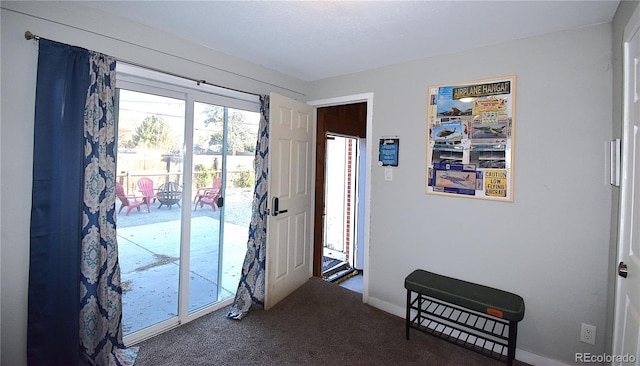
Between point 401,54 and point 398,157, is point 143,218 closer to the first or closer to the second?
point 398,157

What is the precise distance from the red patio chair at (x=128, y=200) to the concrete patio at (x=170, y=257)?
0.03 meters

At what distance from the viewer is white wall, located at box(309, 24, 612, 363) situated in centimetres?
187

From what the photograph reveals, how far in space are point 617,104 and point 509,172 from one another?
0.68m

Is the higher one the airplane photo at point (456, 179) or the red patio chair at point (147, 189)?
the airplane photo at point (456, 179)

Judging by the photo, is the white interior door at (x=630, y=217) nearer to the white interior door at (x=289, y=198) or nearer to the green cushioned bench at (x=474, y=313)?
the green cushioned bench at (x=474, y=313)

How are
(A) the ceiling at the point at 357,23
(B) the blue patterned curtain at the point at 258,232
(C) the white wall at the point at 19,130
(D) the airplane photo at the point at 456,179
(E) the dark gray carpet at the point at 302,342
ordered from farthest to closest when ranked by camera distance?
(B) the blue patterned curtain at the point at 258,232 < (D) the airplane photo at the point at 456,179 < (E) the dark gray carpet at the point at 302,342 < (A) the ceiling at the point at 357,23 < (C) the white wall at the point at 19,130

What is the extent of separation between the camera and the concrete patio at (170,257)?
2254 millimetres

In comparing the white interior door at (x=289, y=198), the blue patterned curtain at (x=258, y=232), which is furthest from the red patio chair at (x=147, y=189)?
the white interior door at (x=289, y=198)

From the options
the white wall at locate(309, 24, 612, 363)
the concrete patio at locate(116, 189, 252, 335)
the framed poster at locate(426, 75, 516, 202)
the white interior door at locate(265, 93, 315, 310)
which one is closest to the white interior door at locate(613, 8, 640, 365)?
the white wall at locate(309, 24, 612, 363)

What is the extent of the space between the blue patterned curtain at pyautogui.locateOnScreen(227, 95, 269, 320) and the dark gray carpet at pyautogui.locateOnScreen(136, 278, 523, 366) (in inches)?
7.8

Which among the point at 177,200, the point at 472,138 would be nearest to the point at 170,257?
the point at 177,200

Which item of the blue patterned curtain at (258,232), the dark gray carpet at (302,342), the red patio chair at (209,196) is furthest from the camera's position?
the blue patterned curtain at (258,232)

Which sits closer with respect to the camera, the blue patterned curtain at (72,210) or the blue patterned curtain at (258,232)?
the blue patterned curtain at (72,210)

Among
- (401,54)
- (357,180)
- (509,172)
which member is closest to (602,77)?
(509,172)
